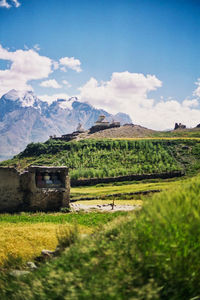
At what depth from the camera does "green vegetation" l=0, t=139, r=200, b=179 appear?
6144 centimetres

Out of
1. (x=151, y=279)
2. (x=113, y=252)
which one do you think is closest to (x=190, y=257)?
(x=151, y=279)

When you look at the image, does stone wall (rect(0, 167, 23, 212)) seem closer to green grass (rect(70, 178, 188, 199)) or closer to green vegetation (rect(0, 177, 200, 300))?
green grass (rect(70, 178, 188, 199))

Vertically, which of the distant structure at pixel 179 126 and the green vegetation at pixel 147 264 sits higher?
the distant structure at pixel 179 126

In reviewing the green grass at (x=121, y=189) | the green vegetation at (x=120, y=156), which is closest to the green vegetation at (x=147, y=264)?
the green grass at (x=121, y=189)

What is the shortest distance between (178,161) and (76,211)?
157ft

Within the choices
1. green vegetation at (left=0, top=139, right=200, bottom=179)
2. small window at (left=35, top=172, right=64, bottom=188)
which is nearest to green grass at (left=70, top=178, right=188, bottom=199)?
green vegetation at (left=0, top=139, right=200, bottom=179)

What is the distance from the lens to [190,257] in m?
5.06

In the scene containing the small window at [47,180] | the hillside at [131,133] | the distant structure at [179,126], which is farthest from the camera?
the distant structure at [179,126]

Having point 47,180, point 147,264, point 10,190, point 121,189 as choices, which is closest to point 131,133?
point 121,189

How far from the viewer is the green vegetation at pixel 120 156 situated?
61.4m

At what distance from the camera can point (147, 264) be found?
5184 millimetres

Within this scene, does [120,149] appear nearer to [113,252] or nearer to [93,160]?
[93,160]

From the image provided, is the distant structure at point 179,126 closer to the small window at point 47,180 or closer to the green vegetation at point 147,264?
the small window at point 47,180

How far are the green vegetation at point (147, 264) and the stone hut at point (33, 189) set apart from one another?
60.9 feet
